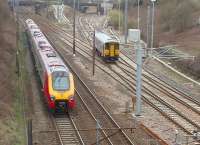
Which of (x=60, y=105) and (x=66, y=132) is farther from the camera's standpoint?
(x=60, y=105)

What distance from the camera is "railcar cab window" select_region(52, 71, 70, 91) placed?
31.6 meters

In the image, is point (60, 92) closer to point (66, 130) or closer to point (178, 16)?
point (66, 130)

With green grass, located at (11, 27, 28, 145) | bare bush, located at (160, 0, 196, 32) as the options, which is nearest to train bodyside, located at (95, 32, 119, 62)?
green grass, located at (11, 27, 28, 145)

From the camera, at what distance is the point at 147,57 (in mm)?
55594

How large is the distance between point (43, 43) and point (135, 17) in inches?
2013

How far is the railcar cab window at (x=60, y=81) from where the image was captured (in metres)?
31.6

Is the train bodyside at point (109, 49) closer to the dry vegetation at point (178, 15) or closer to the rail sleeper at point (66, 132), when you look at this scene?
the dry vegetation at point (178, 15)


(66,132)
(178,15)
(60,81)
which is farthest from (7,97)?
(178,15)

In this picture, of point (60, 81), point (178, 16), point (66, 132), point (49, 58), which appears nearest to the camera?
point (66, 132)

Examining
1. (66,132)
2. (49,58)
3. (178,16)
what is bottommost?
(66,132)

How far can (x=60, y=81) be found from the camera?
31984mm

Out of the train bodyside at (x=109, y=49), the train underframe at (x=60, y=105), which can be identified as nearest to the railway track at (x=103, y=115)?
the train underframe at (x=60, y=105)

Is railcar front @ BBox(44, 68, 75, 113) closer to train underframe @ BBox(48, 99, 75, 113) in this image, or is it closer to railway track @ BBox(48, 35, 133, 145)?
train underframe @ BBox(48, 99, 75, 113)

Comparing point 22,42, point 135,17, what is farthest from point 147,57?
point 135,17
